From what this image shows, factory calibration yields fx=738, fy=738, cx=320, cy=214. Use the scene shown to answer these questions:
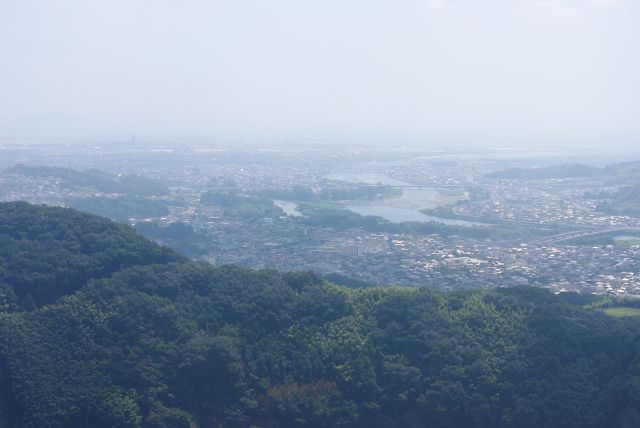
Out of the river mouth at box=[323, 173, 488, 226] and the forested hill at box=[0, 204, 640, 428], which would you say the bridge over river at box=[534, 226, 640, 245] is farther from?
the forested hill at box=[0, 204, 640, 428]

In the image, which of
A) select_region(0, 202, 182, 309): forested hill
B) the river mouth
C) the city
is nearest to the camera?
select_region(0, 202, 182, 309): forested hill

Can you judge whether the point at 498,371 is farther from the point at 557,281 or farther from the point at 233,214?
the point at 233,214

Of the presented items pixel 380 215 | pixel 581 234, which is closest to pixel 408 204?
pixel 380 215

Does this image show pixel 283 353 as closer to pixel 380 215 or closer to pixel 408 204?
pixel 380 215

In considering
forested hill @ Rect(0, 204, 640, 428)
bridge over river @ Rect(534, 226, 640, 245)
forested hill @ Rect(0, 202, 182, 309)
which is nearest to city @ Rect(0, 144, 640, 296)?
bridge over river @ Rect(534, 226, 640, 245)

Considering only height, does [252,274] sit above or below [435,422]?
above

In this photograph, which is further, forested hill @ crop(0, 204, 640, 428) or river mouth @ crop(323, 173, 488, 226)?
river mouth @ crop(323, 173, 488, 226)

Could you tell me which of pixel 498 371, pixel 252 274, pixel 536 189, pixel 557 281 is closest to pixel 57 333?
pixel 252 274

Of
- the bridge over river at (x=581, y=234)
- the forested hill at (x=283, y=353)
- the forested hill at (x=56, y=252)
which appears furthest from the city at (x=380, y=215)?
the forested hill at (x=56, y=252)
